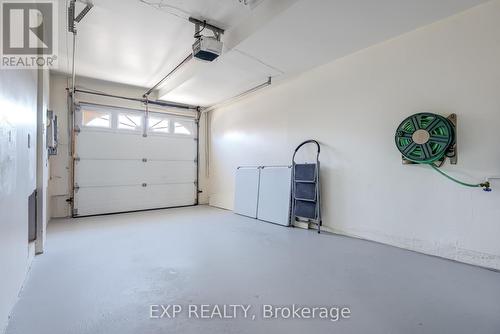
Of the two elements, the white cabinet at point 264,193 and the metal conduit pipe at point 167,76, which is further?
the white cabinet at point 264,193

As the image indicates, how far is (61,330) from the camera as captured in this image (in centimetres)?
149

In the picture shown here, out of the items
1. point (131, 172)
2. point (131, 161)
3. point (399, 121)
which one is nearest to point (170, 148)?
point (131, 161)

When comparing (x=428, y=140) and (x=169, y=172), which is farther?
(x=169, y=172)

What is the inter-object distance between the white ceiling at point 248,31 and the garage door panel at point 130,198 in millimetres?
2503

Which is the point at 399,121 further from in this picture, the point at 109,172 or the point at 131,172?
the point at 109,172

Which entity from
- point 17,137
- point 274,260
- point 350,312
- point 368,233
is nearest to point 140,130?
point 17,137

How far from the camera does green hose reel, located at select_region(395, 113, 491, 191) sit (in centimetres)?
260

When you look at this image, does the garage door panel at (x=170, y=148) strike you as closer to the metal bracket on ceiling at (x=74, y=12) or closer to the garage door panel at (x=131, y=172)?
the garage door panel at (x=131, y=172)

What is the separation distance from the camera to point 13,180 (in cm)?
160

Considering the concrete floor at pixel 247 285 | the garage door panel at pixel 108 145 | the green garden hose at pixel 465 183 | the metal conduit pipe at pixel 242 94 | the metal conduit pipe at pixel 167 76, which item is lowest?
the concrete floor at pixel 247 285

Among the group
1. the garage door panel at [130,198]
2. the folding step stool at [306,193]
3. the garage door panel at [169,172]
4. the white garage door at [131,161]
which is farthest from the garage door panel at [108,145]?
the folding step stool at [306,193]

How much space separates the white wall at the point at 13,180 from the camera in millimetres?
1359

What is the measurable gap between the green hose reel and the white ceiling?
1.12 meters

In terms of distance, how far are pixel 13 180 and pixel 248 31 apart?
2.68 meters
